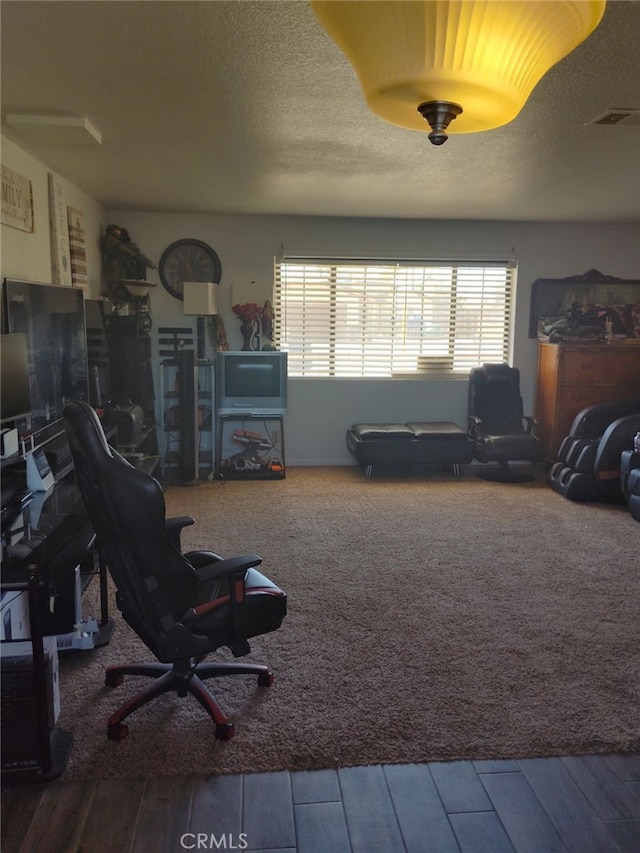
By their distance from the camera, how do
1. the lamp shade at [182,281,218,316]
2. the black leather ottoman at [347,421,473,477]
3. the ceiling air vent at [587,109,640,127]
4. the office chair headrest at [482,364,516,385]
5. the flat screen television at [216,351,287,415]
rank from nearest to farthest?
the ceiling air vent at [587,109,640,127], the lamp shade at [182,281,218,316], the flat screen television at [216,351,287,415], the black leather ottoman at [347,421,473,477], the office chair headrest at [482,364,516,385]

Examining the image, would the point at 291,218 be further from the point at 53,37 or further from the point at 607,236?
the point at 53,37

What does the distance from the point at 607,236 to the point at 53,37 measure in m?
5.62

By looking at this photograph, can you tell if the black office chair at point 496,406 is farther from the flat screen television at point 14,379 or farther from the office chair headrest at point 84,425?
the office chair headrest at point 84,425

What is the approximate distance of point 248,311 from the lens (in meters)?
5.91

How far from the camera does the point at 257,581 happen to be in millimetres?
2553

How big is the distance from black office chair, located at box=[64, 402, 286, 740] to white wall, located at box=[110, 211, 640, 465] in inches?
153

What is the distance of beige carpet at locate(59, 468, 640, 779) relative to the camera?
7.49 ft

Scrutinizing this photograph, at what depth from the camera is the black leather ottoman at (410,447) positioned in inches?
232

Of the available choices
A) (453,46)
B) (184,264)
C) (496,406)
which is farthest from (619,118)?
(184,264)

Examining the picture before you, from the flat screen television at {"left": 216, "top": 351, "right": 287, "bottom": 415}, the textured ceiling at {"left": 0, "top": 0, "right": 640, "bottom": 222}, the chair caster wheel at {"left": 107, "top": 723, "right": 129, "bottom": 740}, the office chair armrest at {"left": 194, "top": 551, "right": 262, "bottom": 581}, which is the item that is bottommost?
the chair caster wheel at {"left": 107, "top": 723, "right": 129, "bottom": 740}

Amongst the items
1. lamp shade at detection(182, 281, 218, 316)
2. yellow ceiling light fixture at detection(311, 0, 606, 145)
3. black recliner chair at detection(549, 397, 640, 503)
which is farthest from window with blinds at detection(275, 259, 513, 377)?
yellow ceiling light fixture at detection(311, 0, 606, 145)

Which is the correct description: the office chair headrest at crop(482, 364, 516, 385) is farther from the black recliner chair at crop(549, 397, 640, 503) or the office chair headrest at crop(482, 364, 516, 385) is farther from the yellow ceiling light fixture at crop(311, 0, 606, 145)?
the yellow ceiling light fixture at crop(311, 0, 606, 145)

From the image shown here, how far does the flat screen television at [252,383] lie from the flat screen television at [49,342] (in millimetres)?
1662

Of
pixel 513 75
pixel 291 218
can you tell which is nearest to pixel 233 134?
pixel 513 75
